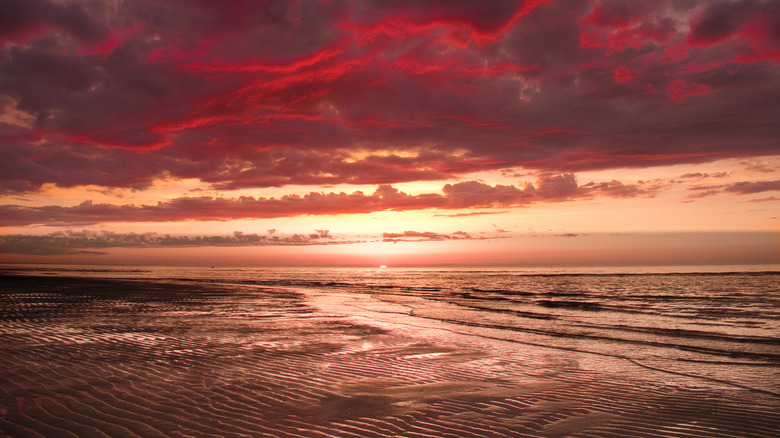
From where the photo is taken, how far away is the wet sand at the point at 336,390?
6711 mm

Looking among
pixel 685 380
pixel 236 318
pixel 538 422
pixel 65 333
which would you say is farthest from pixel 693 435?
pixel 236 318

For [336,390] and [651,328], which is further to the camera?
[651,328]

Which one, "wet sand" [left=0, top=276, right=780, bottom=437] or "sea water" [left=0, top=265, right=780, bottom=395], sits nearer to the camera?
"wet sand" [left=0, top=276, right=780, bottom=437]

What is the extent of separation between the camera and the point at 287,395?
8.30 m

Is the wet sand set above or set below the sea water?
above

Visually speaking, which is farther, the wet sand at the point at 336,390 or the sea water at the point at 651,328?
the sea water at the point at 651,328

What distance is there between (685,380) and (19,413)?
473 inches

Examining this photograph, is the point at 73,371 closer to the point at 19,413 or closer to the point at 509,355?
the point at 19,413

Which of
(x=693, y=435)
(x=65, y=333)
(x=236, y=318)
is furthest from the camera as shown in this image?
(x=236, y=318)

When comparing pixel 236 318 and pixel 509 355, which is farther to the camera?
pixel 236 318

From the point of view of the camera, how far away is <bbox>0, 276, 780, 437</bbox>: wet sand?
6711 millimetres

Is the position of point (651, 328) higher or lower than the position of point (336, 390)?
lower

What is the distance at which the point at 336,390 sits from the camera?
28.6ft

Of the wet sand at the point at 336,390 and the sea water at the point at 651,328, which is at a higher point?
the wet sand at the point at 336,390
